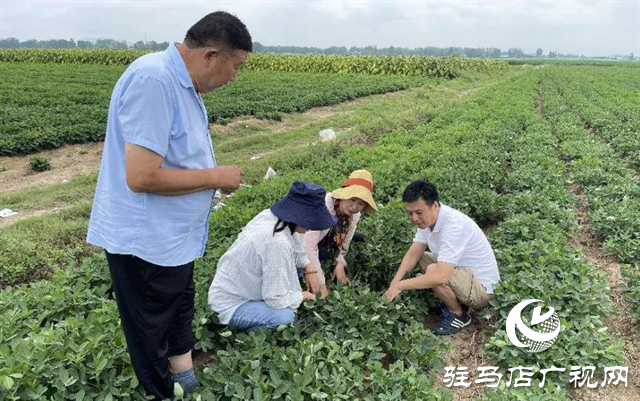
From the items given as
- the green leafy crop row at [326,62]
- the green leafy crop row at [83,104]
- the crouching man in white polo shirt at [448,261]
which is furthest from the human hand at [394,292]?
the green leafy crop row at [326,62]

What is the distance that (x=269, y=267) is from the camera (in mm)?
3342

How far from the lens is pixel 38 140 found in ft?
38.7

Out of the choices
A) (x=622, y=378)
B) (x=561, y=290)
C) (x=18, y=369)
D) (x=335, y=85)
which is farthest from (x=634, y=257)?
(x=335, y=85)

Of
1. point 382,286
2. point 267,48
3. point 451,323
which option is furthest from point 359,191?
point 267,48

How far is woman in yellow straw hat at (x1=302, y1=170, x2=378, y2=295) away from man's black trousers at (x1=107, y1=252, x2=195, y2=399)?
1639 mm

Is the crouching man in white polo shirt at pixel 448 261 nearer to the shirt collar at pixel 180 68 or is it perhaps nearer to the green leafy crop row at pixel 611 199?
the green leafy crop row at pixel 611 199

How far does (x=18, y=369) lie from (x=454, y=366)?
9.93 ft

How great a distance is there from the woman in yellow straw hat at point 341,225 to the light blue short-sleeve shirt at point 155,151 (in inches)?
A: 75.1

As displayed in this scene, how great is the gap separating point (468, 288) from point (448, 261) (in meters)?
0.42

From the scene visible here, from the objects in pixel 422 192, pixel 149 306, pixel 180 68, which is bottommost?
pixel 149 306

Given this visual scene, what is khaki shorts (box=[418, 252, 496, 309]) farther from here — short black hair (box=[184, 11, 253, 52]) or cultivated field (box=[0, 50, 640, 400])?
short black hair (box=[184, 11, 253, 52])

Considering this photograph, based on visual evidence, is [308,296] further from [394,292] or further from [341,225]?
[341,225]

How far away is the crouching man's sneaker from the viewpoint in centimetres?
429

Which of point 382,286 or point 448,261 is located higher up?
point 448,261
